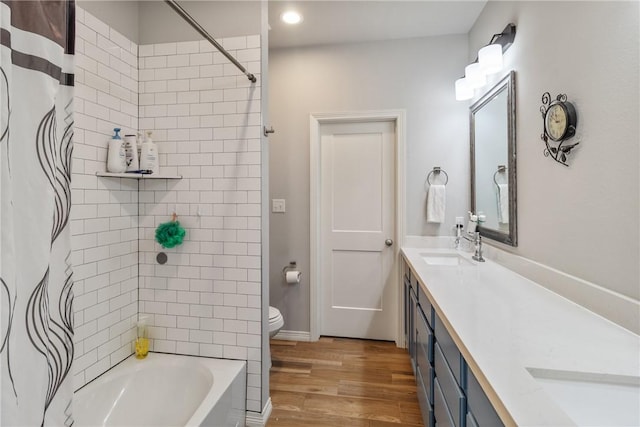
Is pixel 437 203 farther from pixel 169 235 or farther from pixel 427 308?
pixel 169 235

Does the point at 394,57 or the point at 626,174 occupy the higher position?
the point at 394,57

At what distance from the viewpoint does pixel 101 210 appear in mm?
1581

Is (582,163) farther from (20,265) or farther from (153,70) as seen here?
(153,70)

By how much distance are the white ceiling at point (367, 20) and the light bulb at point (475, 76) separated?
0.48 m

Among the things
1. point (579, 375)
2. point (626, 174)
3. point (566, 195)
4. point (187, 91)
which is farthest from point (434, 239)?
point (187, 91)

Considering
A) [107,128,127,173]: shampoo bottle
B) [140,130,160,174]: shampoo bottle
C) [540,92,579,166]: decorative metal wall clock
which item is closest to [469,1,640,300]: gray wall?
[540,92,579,166]: decorative metal wall clock

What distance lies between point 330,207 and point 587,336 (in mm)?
2034

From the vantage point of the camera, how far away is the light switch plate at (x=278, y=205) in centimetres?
274

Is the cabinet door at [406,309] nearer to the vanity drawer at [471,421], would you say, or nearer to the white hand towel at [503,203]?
the white hand towel at [503,203]

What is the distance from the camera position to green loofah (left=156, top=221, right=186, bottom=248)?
1683 millimetres

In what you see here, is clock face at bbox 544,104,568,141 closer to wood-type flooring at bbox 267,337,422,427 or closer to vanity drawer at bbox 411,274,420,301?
vanity drawer at bbox 411,274,420,301

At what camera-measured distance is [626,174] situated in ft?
3.31

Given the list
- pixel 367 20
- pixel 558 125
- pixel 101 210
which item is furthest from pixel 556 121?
pixel 101 210

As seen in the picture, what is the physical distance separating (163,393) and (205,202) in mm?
1091
